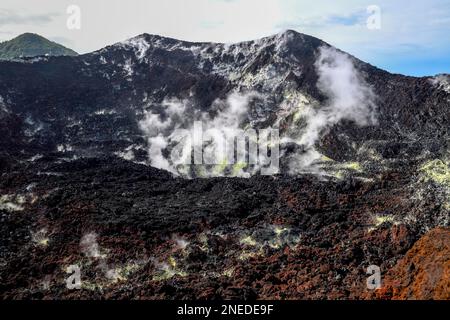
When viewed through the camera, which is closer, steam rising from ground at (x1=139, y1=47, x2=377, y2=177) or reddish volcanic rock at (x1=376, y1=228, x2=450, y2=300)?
reddish volcanic rock at (x1=376, y1=228, x2=450, y2=300)

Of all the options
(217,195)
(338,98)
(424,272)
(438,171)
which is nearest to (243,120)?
(338,98)

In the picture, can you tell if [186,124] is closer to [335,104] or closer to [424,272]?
[335,104]

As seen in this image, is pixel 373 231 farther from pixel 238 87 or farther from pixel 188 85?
pixel 188 85

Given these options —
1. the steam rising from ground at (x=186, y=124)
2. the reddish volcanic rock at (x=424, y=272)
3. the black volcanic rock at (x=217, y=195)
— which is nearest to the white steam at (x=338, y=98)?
the black volcanic rock at (x=217, y=195)

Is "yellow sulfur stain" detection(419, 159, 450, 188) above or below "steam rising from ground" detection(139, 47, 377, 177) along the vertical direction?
below

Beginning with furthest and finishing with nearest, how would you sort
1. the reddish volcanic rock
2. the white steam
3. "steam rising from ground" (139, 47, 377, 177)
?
the white steam < "steam rising from ground" (139, 47, 377, 177) < the reddish volcanic rock

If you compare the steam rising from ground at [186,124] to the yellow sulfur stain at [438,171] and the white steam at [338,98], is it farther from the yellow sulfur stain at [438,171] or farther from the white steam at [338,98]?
the yellow sulfur stain at [438,171]

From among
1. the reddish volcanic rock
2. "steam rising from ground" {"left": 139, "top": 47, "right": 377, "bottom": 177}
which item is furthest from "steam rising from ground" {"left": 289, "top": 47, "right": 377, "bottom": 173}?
the reddish volcanic rock

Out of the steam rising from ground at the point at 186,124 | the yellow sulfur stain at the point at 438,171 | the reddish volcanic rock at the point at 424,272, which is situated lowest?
the reddish volcanic rock at the point at 424,272

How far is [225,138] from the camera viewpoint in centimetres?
4744

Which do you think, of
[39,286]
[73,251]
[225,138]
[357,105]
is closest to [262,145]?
[225,138]

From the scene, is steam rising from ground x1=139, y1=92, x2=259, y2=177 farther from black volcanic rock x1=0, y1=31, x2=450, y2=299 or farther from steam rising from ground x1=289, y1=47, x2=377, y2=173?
steam rising from ground x1=289, y1=47, x2=377, y2=173

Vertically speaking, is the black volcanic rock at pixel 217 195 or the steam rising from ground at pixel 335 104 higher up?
the steam rising from ground at pixel 335 104

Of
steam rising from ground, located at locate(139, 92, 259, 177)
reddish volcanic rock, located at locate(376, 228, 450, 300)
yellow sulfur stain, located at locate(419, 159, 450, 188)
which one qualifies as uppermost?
steam rising from ground, located at locate(139, 92, 259, 177)
